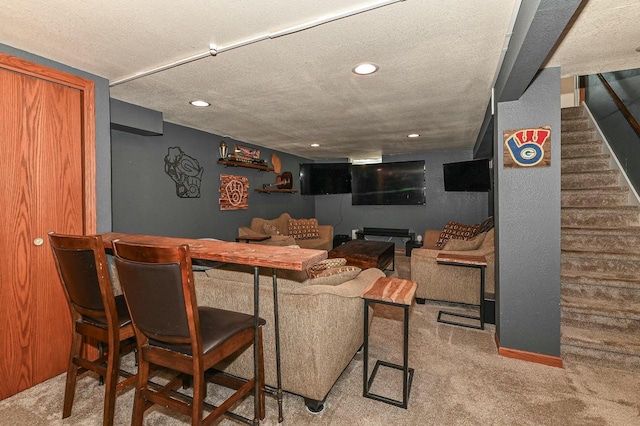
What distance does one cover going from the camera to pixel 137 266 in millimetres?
1229

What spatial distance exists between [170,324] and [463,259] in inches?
107

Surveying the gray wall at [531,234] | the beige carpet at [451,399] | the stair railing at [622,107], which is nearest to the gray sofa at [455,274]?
the gray wall at [531,234]

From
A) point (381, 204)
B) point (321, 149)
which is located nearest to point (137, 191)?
point (321, 149)

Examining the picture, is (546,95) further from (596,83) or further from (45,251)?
(45,251)

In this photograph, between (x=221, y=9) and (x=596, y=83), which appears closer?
(x=221, y=9)

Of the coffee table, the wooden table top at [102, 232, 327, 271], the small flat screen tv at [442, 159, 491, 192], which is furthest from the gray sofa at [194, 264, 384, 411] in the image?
the small flat screen tv at [442, 159, 491, 192]

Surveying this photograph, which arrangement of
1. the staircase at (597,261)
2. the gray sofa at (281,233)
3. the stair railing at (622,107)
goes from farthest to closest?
the gray sofa at (281,233)
the stair railing at (622,107)
the staircase at (597,261)

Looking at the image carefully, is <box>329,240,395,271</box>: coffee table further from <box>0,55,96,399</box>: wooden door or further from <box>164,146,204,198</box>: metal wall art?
<box>0,55,96,399</box>: wooden door

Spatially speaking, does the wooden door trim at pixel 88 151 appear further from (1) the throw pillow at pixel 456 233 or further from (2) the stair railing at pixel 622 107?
(2) the stair railing at pixel 622 107

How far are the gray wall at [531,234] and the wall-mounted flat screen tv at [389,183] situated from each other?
439 cm

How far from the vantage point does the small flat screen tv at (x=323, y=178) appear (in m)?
7.06

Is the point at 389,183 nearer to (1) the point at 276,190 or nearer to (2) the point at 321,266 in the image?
(1) the point at 276,190

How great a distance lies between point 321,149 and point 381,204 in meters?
2.05

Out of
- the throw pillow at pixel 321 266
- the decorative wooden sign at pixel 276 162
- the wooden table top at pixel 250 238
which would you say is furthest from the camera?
the decorative wooden sign at pixel 276 162
